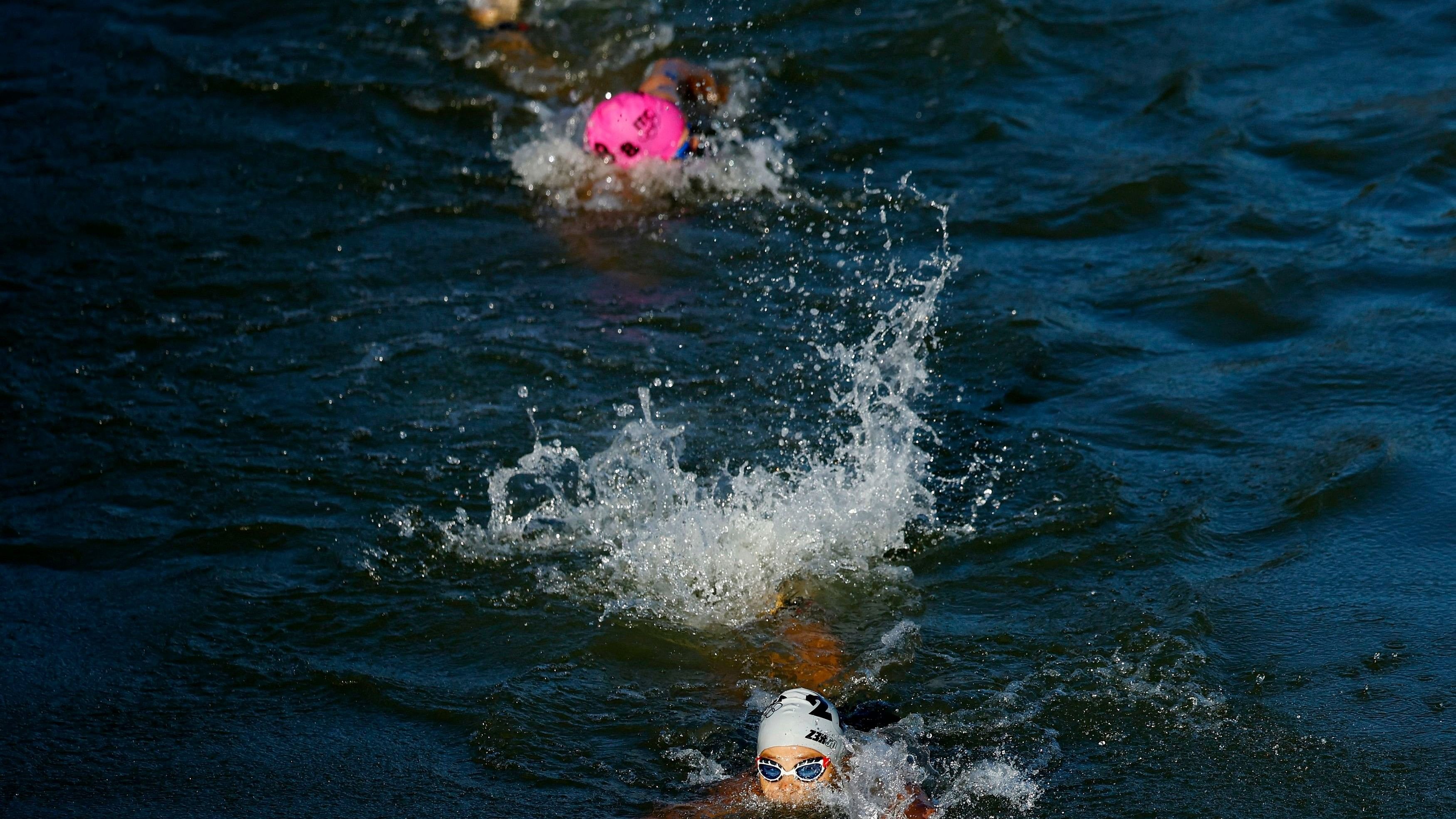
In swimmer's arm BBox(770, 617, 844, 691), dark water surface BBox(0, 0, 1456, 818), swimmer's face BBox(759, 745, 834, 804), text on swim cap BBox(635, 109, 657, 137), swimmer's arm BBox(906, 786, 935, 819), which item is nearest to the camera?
A: swimmer's face BBox(759, 745, 834, 804)

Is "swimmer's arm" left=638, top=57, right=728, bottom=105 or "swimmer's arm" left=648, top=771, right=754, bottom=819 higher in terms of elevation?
"swimmer's arm" left=638, top=57, right=728, bottom=105

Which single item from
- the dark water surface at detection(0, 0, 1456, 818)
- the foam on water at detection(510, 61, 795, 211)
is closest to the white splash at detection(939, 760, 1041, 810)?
the dark water surface at detection(0, 0, 1456, 818)

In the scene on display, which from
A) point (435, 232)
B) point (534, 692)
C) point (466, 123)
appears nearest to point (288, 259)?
point (435, 232)

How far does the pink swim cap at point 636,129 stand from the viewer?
10375mm

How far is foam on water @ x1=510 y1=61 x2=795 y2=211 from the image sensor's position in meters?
10.4

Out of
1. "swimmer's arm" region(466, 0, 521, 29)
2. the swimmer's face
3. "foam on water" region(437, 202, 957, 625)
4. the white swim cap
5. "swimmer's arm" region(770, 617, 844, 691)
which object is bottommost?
the swimmer's face

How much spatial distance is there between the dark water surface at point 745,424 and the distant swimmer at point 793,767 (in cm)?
11

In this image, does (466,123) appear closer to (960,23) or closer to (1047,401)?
(960,23)

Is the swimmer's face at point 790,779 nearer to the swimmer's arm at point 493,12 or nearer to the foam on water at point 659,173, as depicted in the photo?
the foam on water at point 659,173

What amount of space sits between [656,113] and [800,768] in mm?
6373

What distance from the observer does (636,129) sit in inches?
408

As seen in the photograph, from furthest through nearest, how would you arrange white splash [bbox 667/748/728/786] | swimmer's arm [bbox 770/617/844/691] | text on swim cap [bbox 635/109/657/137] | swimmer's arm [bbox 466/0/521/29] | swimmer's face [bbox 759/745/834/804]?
swimmer's arm [bbox 466/0/521/29]
text on swim cap [bbox 635/109/657/137]
swimmer's arm [bbox 770/617/844/691]
white splash [bbox 667/748/728/786]
swimmer's face [bbox 759/745/834/804]

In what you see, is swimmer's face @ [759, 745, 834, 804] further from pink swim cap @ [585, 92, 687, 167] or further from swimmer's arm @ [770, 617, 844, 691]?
pink swim cap @ [585, 92, 687, 167]

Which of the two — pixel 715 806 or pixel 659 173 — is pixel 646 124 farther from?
pixel 715 806
